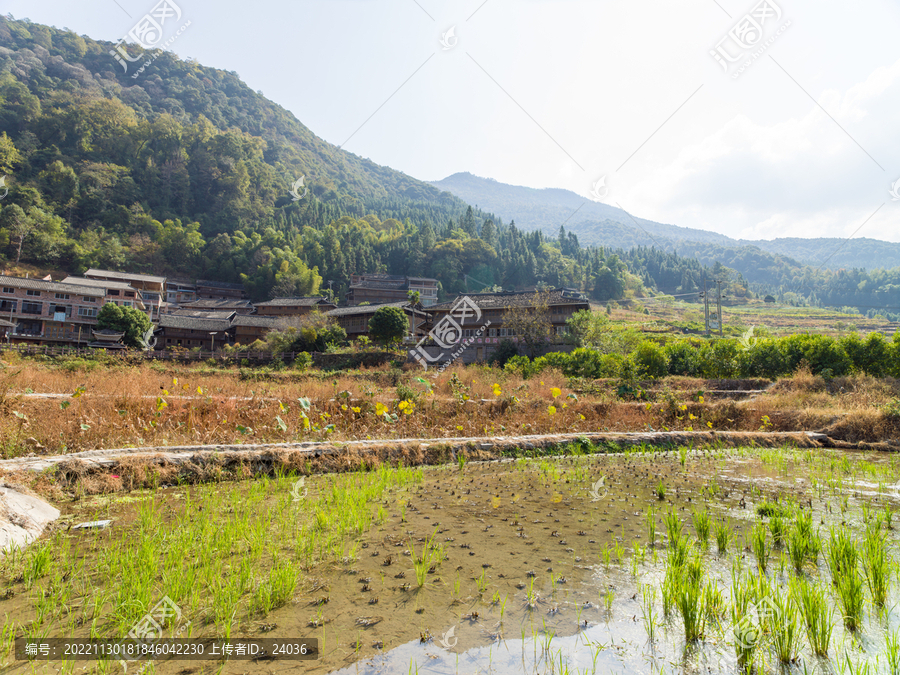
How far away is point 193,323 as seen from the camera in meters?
46.8

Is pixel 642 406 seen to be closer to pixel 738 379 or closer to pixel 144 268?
pixel 738 379

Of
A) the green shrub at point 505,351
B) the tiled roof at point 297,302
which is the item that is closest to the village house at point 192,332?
the tiled roof at point 297,302

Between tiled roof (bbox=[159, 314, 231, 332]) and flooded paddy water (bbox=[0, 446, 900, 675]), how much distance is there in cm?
4651

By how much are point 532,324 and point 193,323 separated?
115 ft

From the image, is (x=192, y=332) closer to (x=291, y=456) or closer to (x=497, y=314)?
(x=497, y=314)

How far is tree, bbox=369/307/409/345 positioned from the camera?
35.8 meters

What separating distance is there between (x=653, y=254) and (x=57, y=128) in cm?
14796

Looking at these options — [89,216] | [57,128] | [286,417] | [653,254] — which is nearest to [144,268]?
[89,216]

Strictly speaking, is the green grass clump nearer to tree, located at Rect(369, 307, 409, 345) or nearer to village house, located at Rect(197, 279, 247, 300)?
tree, located at Rect(369, 307, 409, 345)

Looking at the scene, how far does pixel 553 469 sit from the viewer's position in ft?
24.0

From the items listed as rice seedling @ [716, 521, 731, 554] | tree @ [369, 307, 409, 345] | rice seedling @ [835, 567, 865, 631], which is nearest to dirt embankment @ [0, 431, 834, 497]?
rice seedling @ [716, 521, 731, 554]

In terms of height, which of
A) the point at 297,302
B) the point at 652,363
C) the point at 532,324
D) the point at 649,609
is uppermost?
the point at 297,302

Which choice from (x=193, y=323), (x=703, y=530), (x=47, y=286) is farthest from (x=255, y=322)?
(x=703, y=530)

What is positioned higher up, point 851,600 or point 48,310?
point 48,310
